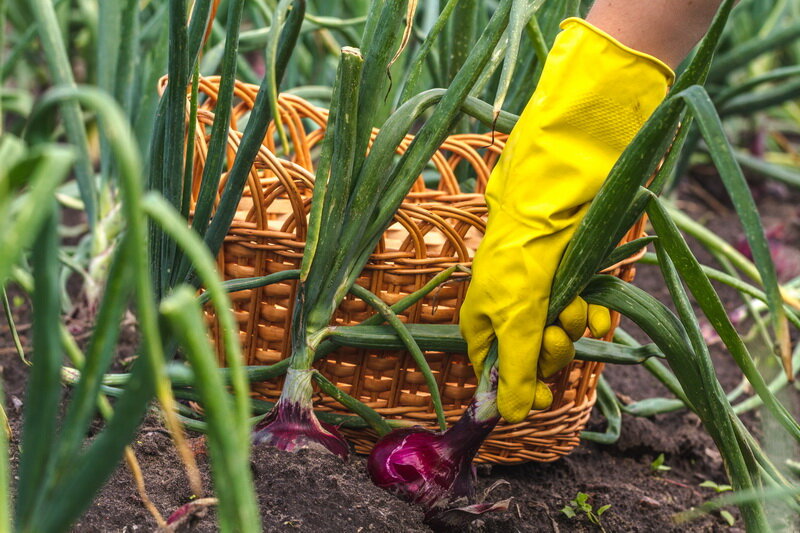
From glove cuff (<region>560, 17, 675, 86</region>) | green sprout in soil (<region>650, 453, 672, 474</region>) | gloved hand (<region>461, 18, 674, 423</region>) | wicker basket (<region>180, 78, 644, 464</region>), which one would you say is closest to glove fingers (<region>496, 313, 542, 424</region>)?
gloved hand (<region>461, 18, 674, 423</region>)

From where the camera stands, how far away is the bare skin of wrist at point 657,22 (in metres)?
0.80

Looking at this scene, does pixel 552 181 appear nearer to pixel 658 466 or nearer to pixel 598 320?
pixel 598 320

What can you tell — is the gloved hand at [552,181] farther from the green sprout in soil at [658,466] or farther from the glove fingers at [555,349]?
the green sprout in soil at [658,466]

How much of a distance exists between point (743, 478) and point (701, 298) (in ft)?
0.57

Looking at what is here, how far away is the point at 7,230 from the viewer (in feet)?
1.40

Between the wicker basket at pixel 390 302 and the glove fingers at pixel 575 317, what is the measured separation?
0.14 metres

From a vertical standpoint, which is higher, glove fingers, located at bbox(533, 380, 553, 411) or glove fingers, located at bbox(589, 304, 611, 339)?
glove fingers, located at bbox(589, 304, 611, 339)

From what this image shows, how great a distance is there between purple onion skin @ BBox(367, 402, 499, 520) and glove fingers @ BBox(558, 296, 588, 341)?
0.43ft

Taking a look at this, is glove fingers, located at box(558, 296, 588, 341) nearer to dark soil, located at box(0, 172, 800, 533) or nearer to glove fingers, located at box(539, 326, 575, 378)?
glove fingers, located at box(539, 326, 575, 378)

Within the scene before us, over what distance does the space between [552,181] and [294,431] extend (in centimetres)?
40

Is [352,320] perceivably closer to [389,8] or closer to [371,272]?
[371,272]

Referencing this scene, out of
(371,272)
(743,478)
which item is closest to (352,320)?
(371,272)

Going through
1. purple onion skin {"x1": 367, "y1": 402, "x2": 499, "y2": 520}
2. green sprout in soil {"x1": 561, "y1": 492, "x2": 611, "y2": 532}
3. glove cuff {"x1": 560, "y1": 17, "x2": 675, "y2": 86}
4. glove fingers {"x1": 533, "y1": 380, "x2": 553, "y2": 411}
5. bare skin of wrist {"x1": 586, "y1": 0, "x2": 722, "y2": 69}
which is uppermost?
bare skin of wrist {"x1": 586, "y1": 0, "x2": 722, "y2": 69}

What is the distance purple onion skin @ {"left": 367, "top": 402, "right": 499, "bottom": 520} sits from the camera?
852mm
